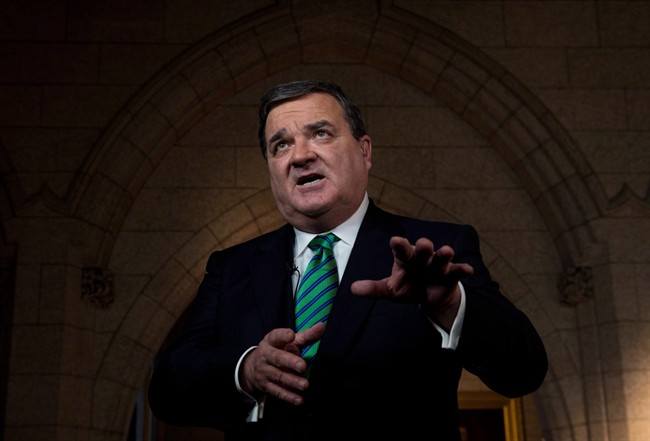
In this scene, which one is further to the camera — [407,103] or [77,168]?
[407,103]

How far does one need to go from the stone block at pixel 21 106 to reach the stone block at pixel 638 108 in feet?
11.1

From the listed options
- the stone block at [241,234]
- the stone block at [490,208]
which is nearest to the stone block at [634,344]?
the stone block at [490,208]

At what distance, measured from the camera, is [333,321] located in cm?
137

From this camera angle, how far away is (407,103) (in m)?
5.53

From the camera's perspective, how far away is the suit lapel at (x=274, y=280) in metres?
1.46

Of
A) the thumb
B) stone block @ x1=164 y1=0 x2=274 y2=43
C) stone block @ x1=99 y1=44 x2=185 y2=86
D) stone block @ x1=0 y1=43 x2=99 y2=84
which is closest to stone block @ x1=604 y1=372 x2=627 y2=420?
stone block @ x1=164 y1=0 x2=274 y2=43

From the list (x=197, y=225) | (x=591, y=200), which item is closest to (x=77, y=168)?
(x=197, y=225)

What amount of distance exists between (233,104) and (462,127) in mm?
1399

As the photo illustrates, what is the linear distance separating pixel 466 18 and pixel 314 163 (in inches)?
162

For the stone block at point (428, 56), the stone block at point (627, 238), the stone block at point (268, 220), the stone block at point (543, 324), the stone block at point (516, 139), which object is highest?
the stone block at point (428, 56)

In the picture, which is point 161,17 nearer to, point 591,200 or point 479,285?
point 591,200

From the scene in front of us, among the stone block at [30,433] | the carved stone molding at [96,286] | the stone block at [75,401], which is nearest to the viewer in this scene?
the stone block at [30,433]

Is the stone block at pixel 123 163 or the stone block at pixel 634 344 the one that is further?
the stone block at pixel 123 163

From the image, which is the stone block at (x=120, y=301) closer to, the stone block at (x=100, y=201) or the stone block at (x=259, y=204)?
the stone block at (x=100, y=201)
